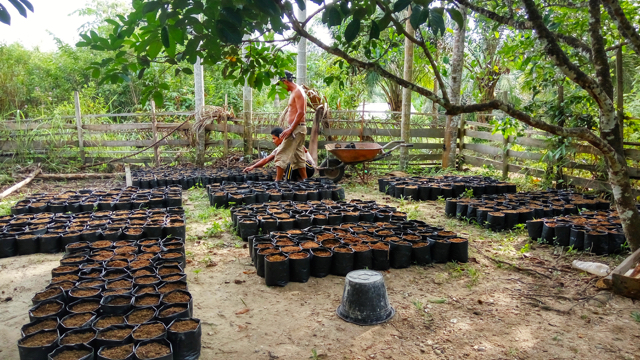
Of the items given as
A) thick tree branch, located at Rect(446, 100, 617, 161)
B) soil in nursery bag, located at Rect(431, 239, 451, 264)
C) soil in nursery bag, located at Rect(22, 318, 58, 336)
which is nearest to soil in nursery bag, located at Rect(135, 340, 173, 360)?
soil in nursery bag, located at Rect(22, 318, 58, 336)

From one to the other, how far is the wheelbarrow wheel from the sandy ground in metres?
4.36

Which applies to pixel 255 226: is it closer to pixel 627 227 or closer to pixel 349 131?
pixel 627 227

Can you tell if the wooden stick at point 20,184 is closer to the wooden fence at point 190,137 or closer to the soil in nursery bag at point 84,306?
the wooden fence at point 190,137

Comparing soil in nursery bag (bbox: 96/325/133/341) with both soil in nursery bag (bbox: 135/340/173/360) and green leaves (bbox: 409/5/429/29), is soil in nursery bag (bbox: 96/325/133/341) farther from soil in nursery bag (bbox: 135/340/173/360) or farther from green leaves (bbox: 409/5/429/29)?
green leaves (bbox: 409/5/429/29)

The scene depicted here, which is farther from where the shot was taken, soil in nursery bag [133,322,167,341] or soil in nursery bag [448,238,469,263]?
soil in nursery bag [448,238,469,263]

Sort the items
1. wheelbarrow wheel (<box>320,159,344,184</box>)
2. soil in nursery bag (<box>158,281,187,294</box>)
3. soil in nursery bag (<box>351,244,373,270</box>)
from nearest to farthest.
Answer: soil in nursery bag (<box>158,281,187,294</box>) → soil in nursery bag (<box>351,244,373,270</box>) → wheelbarrow wheel (<box>320,159,344,184</box>)

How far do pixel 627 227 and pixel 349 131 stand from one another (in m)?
6.55

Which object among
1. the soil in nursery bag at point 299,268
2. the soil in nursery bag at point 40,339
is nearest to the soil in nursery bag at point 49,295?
the soil in nursery bag at point 40,339

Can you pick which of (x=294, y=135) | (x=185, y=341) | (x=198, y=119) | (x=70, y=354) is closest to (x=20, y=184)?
(x=198, y=119)

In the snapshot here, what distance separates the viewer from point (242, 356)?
2631 millimetres

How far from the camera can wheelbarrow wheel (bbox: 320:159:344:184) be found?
28.1 ft

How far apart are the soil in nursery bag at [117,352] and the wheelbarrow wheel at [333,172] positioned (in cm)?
638

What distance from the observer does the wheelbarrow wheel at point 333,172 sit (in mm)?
8578

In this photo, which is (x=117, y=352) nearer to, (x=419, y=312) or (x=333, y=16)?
(x=419, y=312)
